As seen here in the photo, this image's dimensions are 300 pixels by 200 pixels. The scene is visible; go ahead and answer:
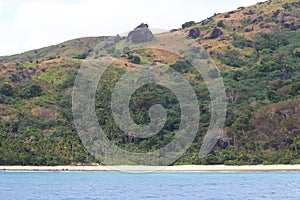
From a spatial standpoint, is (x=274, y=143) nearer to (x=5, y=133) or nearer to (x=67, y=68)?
(x=5, y=133)

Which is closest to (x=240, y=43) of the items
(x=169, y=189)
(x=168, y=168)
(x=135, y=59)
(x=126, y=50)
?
(x=135, y=59)

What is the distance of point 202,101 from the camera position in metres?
105

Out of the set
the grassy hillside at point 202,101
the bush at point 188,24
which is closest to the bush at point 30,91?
the grassy hillside at point 202,101

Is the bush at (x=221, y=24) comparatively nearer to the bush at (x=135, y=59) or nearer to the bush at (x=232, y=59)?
the bush at (x=232, y=59)

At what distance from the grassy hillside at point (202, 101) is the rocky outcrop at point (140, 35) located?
4047 mm

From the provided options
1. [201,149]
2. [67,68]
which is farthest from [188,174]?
[67,68]

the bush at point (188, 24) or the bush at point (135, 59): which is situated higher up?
the bush at point (188, 24)

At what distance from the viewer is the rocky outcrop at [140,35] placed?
15236 centimetres

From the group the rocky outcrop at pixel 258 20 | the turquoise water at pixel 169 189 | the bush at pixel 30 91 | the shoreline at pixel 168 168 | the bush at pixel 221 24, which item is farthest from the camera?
the bush at pixel 221 24

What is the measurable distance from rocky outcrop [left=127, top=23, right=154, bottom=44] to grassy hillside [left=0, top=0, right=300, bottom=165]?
4.05 m

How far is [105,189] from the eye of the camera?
2250 inches

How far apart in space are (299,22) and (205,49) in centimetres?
2515

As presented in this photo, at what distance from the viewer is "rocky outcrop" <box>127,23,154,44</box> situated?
152 metres

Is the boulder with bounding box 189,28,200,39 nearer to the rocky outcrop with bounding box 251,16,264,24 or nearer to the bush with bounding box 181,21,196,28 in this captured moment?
the rocky outcrop with bounding box 251,16,264,24
